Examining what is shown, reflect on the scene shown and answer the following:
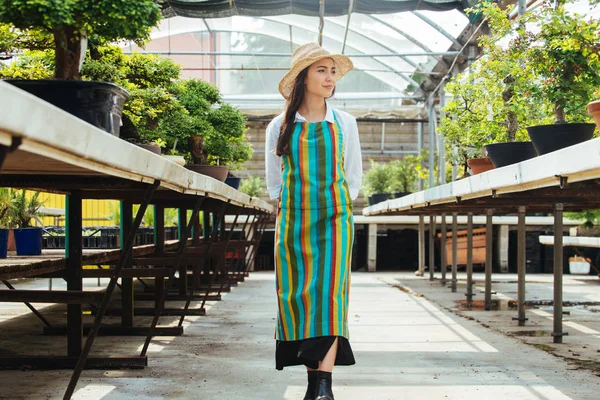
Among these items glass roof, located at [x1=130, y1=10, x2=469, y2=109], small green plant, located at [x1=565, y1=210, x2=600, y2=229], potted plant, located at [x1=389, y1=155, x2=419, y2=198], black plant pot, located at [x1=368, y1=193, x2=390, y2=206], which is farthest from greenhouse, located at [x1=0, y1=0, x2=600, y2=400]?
potted plant, located at [x1=389, y1=155, x2=419, y2=198]

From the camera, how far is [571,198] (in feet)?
15.0

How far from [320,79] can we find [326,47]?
10.6 m

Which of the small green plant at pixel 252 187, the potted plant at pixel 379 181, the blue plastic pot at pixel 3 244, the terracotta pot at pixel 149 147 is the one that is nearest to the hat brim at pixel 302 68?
the terracotta pot at pixel 149 147

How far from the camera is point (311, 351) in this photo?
2.49 metres

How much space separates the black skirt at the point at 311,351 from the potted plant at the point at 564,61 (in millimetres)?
1842

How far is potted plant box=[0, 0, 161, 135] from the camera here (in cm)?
258

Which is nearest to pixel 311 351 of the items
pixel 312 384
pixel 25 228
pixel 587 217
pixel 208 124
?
pixel 312 384

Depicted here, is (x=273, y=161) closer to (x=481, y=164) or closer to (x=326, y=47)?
(x=481, y=164)

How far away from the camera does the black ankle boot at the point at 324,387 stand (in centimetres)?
243

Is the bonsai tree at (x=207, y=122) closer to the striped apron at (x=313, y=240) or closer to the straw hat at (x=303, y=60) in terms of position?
the straw hat at (x=303, y=60)

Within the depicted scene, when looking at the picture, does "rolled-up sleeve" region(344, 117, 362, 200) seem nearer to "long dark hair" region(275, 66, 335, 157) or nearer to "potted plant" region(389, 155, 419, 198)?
"long dark hair" region(275, 66, 335, 157)

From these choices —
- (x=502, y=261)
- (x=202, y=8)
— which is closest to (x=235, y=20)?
(x=202, y=8)

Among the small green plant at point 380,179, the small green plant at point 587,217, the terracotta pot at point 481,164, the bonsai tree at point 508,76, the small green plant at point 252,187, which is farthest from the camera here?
the small green plant at point 252,187

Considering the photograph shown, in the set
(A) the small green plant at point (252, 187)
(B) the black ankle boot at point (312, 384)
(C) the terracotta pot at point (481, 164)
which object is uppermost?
(A) the small green plant at point (252, 187)
